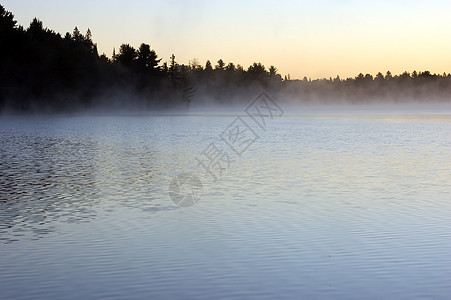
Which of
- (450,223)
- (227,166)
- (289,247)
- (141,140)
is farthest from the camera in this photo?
(141,140)

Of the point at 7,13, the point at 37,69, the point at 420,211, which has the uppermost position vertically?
the point at 7,13

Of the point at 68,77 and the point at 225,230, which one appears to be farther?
the point at 68,77

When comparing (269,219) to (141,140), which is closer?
(269,219)

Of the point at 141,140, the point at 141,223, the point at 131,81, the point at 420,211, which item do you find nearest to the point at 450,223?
the point at 420,211

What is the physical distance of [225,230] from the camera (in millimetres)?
19094

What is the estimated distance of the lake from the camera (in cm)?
1334

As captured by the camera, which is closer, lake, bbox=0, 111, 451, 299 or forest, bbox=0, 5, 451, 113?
lake, bbox=0, 111, 451, 299

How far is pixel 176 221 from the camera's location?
813 inches

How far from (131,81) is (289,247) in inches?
6486

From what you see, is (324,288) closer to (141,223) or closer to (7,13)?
(141,223)

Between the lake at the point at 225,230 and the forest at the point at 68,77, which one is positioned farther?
the forest at the point at 68,77

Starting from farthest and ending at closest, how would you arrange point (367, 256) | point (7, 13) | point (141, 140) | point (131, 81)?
point (131, 81), point (7, 13), point (141, 140), point (367, 256)

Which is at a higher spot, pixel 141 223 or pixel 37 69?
pixel 37 69

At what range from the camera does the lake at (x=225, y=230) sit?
13.3 meters
